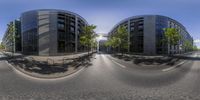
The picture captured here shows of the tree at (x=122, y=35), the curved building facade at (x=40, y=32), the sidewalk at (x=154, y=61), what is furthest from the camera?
the tree at (x=122, y=35)

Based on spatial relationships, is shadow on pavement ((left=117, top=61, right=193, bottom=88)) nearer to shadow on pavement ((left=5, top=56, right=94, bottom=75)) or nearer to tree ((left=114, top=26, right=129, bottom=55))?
shadow on pavement ((left=5, top=56, right=94, bottom=75))

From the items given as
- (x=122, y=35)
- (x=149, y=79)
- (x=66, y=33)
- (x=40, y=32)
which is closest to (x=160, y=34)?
(x=122, y=35)

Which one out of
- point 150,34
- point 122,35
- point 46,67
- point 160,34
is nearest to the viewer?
point 46,67

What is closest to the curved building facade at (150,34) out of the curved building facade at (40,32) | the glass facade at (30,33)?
the curved building facade at (40,32)

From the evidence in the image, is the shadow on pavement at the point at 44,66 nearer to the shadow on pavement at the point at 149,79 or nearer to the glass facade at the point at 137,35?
the shadow on pavement at the point at 149,79

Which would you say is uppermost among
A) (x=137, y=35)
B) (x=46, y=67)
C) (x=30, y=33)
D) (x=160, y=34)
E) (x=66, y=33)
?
(x=137, y=35)

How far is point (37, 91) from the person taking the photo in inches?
230

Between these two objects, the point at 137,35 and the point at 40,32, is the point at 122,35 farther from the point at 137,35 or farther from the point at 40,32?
the point at 40,32

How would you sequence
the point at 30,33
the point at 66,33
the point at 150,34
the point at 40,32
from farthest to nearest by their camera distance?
the point at 150,34 → the point at 66,33 → the point at 40,32 → the point at 30,33

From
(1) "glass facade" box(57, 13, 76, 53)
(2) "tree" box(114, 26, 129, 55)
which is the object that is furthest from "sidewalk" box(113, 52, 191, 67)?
(1) "glass facade" box(57, 13, 76, 53)

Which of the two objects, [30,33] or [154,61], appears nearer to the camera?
[154,61]

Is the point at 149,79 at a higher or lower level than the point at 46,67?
lower

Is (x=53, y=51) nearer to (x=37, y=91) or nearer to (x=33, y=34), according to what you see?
(x=33, y=34)

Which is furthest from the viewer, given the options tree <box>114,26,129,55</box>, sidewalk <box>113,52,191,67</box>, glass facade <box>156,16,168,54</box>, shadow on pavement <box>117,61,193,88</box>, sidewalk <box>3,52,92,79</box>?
glass facade <box>156,16,168,54</box>
